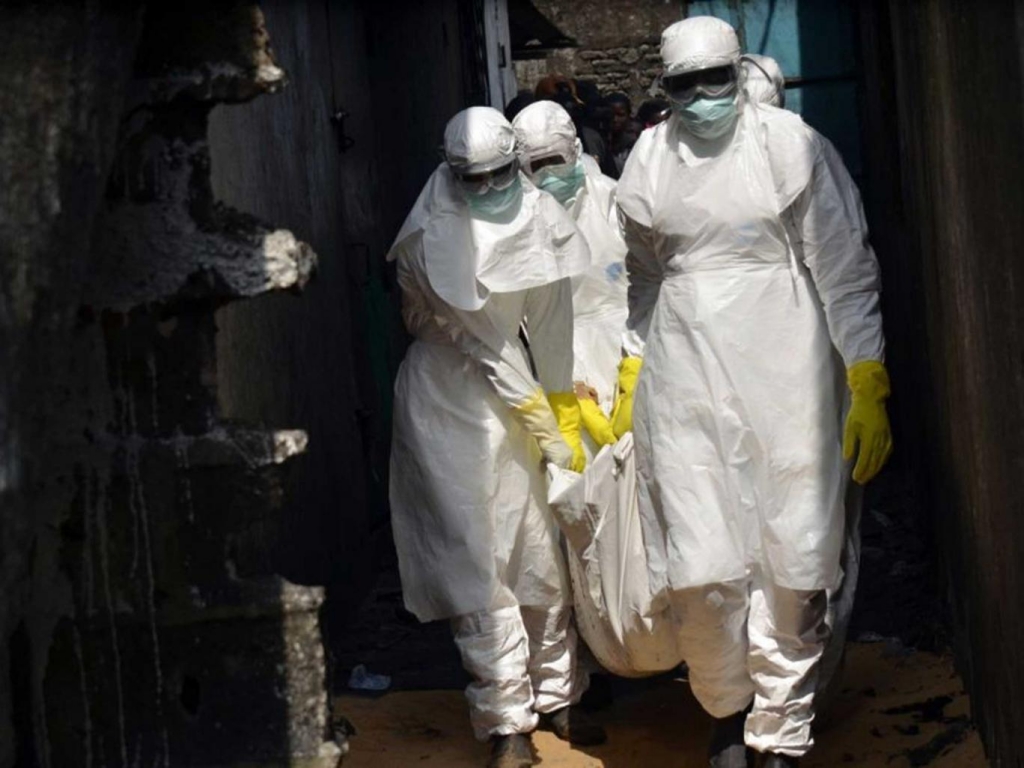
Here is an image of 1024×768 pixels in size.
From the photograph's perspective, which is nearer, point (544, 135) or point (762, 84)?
point (762, 84)

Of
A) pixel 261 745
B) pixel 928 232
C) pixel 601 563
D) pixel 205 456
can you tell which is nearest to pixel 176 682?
pixel 261 745

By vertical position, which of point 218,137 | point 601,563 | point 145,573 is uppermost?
point 218,137

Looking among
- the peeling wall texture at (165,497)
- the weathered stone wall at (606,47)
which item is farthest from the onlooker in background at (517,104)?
the weathered stone wall at (606,47)

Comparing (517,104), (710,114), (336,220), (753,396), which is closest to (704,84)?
(710,114)

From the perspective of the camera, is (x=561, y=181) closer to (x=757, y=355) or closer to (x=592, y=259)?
(x=592, y=259)

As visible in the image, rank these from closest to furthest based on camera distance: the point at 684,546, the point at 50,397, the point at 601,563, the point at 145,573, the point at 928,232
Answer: the point at 50,397 → the point at 145,573 → the point at 684,546 → the point at 601,563 → the point at 928,232

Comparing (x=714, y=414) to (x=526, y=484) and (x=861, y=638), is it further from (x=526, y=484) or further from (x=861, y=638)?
(x=861, y=638)

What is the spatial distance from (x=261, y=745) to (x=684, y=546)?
224 centimetres

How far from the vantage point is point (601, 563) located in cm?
612

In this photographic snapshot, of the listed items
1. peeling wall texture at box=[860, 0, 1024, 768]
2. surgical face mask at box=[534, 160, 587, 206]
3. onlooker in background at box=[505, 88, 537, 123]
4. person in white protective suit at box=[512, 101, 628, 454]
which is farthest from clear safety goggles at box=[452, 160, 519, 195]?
onlooker in background at box=[505, 88, 537, 123]

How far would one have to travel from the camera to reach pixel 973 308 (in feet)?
17.0

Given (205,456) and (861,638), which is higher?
(205,456)

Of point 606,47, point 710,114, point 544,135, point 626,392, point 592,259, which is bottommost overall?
point 626,392

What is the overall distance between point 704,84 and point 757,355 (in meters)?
0.78
